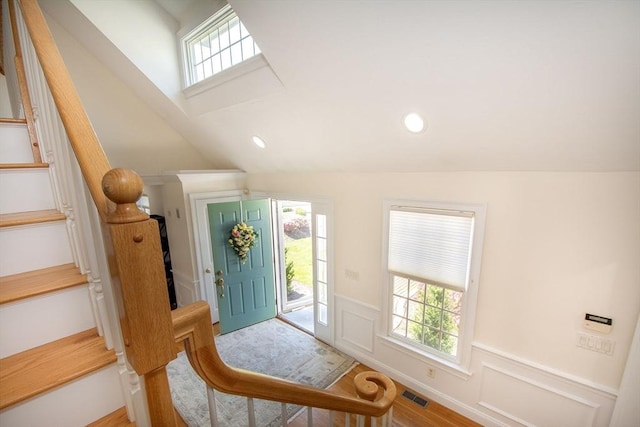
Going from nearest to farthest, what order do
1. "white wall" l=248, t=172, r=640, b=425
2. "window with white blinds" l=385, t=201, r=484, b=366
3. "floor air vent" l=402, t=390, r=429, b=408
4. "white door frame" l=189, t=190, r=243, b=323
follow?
"white wall" l=248, t=172, r=640, b=425 < "window with white blinds" l=385, t=201, r=484, b=366 < "floor air vent" l=402, t=390, r=429, b=408 < "white door frame" l=189, t=190, r=243, b=323

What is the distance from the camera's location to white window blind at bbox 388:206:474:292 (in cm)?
239

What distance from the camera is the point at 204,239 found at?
3.88 meters

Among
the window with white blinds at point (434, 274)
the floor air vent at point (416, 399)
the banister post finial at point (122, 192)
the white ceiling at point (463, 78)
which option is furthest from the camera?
the floor air vent at point (416, 399)

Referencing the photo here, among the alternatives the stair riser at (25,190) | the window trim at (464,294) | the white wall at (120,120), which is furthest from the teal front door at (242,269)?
the stair riser at (25,190)

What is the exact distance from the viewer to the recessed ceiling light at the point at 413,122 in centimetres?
198

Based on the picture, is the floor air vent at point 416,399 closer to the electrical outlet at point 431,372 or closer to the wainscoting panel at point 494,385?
the wainscoting panel at point 494,385

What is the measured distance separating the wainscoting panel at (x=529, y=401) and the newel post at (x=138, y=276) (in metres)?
2.82

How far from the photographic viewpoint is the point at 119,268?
0.47m

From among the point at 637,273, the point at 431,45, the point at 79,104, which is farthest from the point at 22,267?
the point at 637,273

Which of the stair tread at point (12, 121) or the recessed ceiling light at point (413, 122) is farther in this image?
the recessed ceiling light at point (413, 122)

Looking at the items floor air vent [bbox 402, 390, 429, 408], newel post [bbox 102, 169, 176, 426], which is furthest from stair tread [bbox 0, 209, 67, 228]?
floor air vent [bbox 402, 390, 429, 408]

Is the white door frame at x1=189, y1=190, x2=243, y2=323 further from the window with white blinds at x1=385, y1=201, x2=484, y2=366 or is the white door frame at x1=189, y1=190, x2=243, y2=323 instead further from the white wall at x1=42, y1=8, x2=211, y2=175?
the window with white blinds at x1=385, y1=201, x2=484, y2=366

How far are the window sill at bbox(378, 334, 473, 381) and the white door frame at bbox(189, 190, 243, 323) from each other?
7.87 ft

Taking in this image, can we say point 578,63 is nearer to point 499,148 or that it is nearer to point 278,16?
point 499,148
